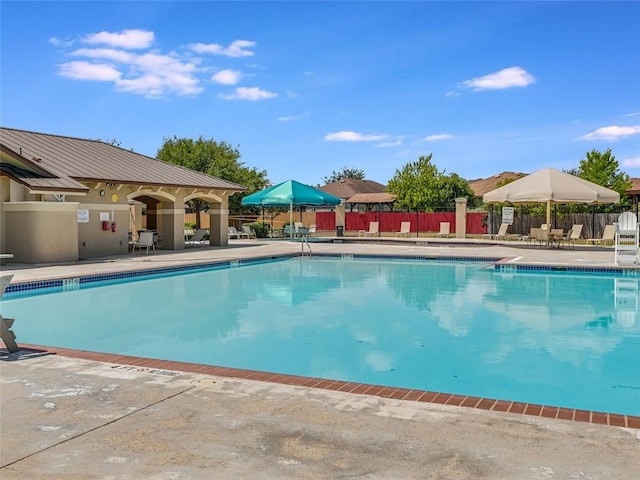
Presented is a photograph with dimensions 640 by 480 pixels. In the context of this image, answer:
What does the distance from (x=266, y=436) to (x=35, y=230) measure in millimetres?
14143

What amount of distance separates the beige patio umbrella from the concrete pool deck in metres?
17.0

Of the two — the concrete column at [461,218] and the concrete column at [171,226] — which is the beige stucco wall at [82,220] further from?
the concrete column at [461,218]

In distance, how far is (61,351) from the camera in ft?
20.0

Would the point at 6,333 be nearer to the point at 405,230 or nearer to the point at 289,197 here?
the point at 289,197

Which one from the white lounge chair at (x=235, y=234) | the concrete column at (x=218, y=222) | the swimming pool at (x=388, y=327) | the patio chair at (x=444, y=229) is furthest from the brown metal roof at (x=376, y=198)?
the swimming pool at (x=388, y=327)

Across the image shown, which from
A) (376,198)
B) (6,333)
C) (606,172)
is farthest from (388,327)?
(376,198)

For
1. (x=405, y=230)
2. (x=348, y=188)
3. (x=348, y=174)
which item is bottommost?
(x=405, y=230)

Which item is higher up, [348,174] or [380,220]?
[348,174]

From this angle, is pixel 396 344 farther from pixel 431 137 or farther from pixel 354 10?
pixel 431 137

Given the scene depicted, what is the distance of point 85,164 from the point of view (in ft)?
61.6

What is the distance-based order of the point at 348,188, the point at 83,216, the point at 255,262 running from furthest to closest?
1. the point at 348,188
2. the point at 255,262
3. the point at 83,216

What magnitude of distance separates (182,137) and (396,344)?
123 feet

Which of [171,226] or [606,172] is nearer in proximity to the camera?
[171,226]

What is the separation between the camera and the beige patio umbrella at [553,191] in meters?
19.5
